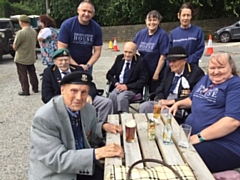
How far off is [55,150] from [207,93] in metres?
1.51

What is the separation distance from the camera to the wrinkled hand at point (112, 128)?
2.44 m

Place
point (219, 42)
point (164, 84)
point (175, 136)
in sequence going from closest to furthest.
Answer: point (175, 136)
point (164, 84)
point (219, 42)

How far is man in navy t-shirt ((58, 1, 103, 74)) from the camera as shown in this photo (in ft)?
13.4

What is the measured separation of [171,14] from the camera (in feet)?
67.2

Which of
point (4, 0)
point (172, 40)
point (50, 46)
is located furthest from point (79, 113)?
point (4, 0)

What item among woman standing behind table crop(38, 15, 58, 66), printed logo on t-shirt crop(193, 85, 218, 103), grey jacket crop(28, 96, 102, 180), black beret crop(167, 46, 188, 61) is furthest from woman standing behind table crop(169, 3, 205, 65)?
woman standing behind table crop(38, 15, 58, 66)

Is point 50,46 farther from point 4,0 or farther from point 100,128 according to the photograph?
point 4,0

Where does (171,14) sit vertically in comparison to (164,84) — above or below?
above

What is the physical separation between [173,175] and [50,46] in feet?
18.5

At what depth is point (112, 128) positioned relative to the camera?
246cm

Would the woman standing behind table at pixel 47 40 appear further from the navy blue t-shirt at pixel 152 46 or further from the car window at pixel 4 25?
the car window at pixel 4 25

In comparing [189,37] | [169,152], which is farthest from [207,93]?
[189,37]

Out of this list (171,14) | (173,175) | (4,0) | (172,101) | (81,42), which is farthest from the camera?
(4,0)

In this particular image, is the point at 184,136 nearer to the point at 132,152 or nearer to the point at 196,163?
the point at 196,163
